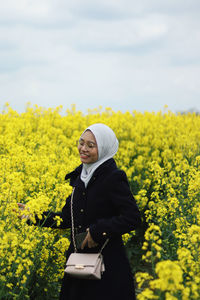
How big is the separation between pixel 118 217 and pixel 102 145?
20.2 inches

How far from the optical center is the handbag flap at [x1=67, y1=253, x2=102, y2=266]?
278 centimetres

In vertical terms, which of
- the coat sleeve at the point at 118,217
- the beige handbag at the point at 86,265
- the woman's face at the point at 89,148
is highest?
the woman's face at the point at 89,148

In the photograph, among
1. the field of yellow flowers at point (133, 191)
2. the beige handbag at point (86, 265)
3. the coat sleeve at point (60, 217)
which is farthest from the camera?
the coat sleeve at point (60, 217)

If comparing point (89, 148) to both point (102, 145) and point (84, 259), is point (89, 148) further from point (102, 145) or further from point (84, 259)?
point (84, 259)

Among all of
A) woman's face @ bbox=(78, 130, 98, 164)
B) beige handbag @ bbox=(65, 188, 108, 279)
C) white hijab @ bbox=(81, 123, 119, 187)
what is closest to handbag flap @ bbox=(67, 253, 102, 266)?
beige handbag @ bbox=(65, 188, 108, 279)

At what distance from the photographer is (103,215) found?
9.64 ft

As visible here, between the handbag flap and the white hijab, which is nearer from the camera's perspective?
the handbag flap

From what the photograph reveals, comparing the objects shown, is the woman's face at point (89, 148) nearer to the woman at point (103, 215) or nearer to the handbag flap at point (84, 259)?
the woman at point (103, 215)

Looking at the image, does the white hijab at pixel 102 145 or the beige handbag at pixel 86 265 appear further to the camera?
the white hijab at pixel 102 145

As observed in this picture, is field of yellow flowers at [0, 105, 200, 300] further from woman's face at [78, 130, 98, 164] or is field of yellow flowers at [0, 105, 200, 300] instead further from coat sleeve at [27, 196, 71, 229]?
woman's face at [78, 130, 98, 164]

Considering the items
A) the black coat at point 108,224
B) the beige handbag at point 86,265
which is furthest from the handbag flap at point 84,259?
the black coat at point 108,224

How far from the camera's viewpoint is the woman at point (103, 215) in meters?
2.79

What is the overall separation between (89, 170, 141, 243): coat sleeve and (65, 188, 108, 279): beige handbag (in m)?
0.12

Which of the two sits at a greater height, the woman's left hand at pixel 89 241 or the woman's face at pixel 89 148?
the woman's face at pixel 89 148
